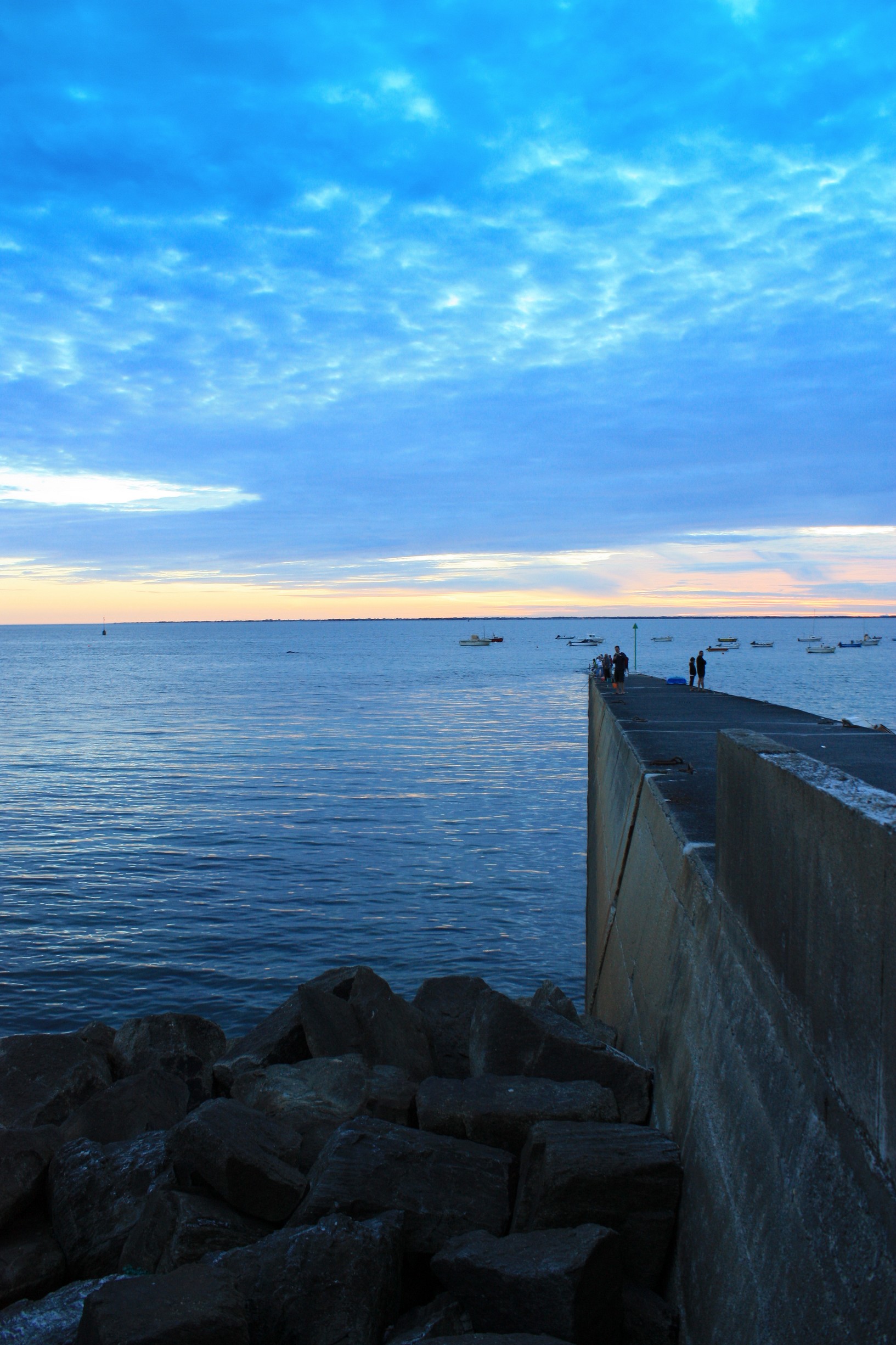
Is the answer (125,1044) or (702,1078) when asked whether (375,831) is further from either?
(702,1078)

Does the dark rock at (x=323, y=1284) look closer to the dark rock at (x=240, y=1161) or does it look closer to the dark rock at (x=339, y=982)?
the dark rock at (x=240, y=1161)

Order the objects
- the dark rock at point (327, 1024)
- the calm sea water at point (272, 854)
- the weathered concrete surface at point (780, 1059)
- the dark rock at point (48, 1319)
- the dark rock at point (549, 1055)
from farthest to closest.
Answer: the calm sea water at point (272, 854) < the dark rock at point (327, 1024) < the dark rock at point (549, 1055) < the dark rock at point (48, 1319) < the weathered concrete surface at point (780, 1059)

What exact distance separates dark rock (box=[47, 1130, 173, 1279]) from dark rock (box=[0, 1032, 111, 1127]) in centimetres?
135

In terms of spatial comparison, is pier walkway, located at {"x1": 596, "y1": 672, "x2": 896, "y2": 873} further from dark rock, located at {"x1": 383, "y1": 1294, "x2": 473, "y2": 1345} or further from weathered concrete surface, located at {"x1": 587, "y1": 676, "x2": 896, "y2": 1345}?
dark rock, located at {"x1": 383, "y1": 1294, "x2": 473, "y2": 1345}

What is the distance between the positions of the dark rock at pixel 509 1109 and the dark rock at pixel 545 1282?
1174 mm

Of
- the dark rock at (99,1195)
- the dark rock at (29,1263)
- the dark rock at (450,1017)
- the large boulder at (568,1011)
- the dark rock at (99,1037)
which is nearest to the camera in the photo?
the dark rock at (29,1263)

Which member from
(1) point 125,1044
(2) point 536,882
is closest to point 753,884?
(1) point 125,1044

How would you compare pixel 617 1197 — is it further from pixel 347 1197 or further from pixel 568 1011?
pixel 568 1011

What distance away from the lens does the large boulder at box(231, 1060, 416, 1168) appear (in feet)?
20.3

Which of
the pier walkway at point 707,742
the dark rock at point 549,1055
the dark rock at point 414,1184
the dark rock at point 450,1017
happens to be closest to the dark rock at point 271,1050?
the dark rock at point 450,1017

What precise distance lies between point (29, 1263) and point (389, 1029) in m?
3.08

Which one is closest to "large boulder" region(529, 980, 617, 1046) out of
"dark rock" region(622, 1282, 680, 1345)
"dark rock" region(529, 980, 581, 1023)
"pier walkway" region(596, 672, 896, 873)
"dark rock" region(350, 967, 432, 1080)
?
"dark rock" region(529, 980, 581, 1023)

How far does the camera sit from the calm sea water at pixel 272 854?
13.8 metres

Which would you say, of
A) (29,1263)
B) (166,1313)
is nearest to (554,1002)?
(29,1263)
